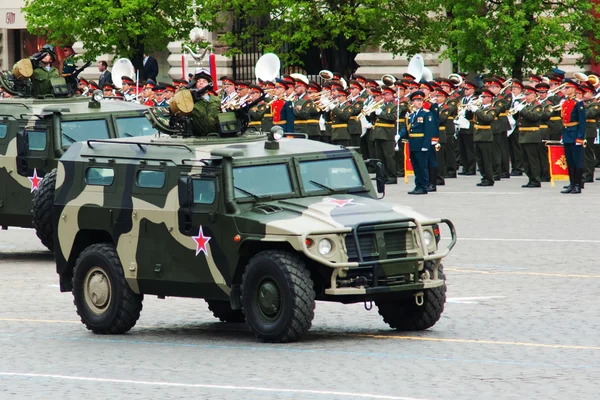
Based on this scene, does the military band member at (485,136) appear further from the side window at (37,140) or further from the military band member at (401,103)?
the side window at (37,140)

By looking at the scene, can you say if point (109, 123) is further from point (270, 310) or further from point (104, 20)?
point (104, 20)

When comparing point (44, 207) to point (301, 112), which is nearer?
point (44, 207)

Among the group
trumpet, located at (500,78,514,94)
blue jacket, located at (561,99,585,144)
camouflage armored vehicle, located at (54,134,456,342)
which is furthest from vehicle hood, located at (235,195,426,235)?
trumpet, located at (500,78,514,94)

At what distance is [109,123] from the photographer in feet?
69.8

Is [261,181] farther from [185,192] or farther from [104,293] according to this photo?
[104,293]

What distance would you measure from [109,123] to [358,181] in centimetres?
748

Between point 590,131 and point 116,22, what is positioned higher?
point 116,22

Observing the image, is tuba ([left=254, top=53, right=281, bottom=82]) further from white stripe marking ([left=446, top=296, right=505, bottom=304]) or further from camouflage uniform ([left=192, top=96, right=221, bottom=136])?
camouflage uniform ([left=192, top=96, right=221, bottom=136])

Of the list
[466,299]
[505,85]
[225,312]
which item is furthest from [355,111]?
[225,312]

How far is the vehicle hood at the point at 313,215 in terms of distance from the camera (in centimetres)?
1316

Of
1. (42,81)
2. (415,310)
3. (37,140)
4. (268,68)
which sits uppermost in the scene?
(268,68)

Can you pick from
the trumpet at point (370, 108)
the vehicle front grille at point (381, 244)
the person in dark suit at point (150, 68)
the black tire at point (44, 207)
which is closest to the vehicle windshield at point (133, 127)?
the black tire at point (44, 207)

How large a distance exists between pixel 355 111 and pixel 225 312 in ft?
57.0

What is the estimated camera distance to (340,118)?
32156 mm
